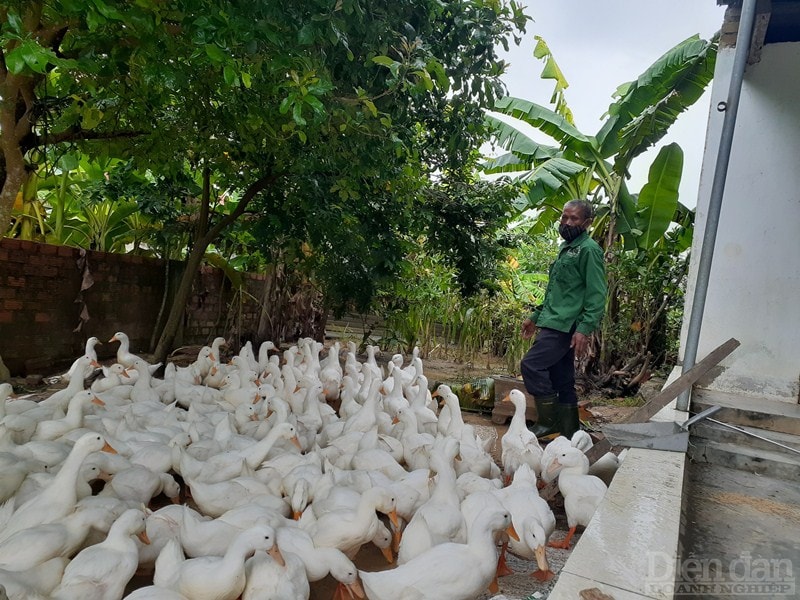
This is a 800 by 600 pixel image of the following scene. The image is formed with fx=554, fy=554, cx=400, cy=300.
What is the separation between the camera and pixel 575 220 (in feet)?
15.6

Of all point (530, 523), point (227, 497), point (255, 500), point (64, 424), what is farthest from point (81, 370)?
point (530, 523)

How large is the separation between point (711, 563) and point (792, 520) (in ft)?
2.56

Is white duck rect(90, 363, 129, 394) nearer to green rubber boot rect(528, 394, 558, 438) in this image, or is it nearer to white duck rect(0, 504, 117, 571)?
white duck rect(0, 504, 117, 571)

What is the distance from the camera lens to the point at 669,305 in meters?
8.24

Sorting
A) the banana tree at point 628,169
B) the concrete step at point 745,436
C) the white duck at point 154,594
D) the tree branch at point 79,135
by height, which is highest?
the banana tree at point 628,169

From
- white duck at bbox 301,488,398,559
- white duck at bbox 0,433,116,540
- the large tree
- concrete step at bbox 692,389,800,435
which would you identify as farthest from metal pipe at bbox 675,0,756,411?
white duck at bbox 0,433,116,540

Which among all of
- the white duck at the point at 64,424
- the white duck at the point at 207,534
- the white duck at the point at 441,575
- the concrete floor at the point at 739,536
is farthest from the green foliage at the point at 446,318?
the white duck at the point at 441,575

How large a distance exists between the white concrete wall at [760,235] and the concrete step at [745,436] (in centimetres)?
91

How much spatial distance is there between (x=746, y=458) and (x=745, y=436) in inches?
10.8

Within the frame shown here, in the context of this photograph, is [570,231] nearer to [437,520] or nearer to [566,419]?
[566,419]

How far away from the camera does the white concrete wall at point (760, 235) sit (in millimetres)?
4371

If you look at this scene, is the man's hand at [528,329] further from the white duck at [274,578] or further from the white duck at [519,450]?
the white duck at [274,578]

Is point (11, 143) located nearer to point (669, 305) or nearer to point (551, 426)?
point (551, 426)

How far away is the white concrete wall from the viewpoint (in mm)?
4371
